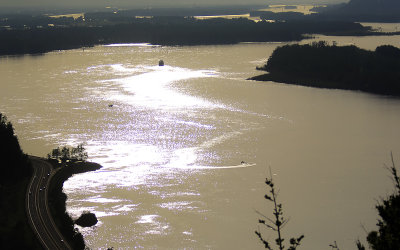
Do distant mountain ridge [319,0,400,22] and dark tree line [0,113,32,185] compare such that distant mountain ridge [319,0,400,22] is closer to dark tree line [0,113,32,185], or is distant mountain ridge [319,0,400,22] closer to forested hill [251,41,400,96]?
forested hill [251,41,400,96]

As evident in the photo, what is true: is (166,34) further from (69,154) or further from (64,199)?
(64,199)

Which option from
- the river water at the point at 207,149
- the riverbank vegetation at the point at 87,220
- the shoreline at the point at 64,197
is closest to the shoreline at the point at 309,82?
the river water at the point at 207,149

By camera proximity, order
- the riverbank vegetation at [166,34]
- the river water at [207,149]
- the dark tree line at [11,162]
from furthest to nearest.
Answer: the riverbank vegetation at [166,34], the dark tree line at [11,162], the river water at [207,149]

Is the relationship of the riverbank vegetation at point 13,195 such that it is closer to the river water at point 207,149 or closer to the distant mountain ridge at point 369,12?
the river water at point 207,149

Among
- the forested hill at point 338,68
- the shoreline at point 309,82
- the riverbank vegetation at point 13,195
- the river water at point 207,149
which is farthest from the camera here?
the shoreline at point 309,82

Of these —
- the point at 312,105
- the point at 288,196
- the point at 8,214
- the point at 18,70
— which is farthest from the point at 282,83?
the point at 8,214

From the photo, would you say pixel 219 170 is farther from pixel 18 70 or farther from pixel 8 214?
pixel 18 70

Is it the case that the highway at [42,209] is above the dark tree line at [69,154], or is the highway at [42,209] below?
below
